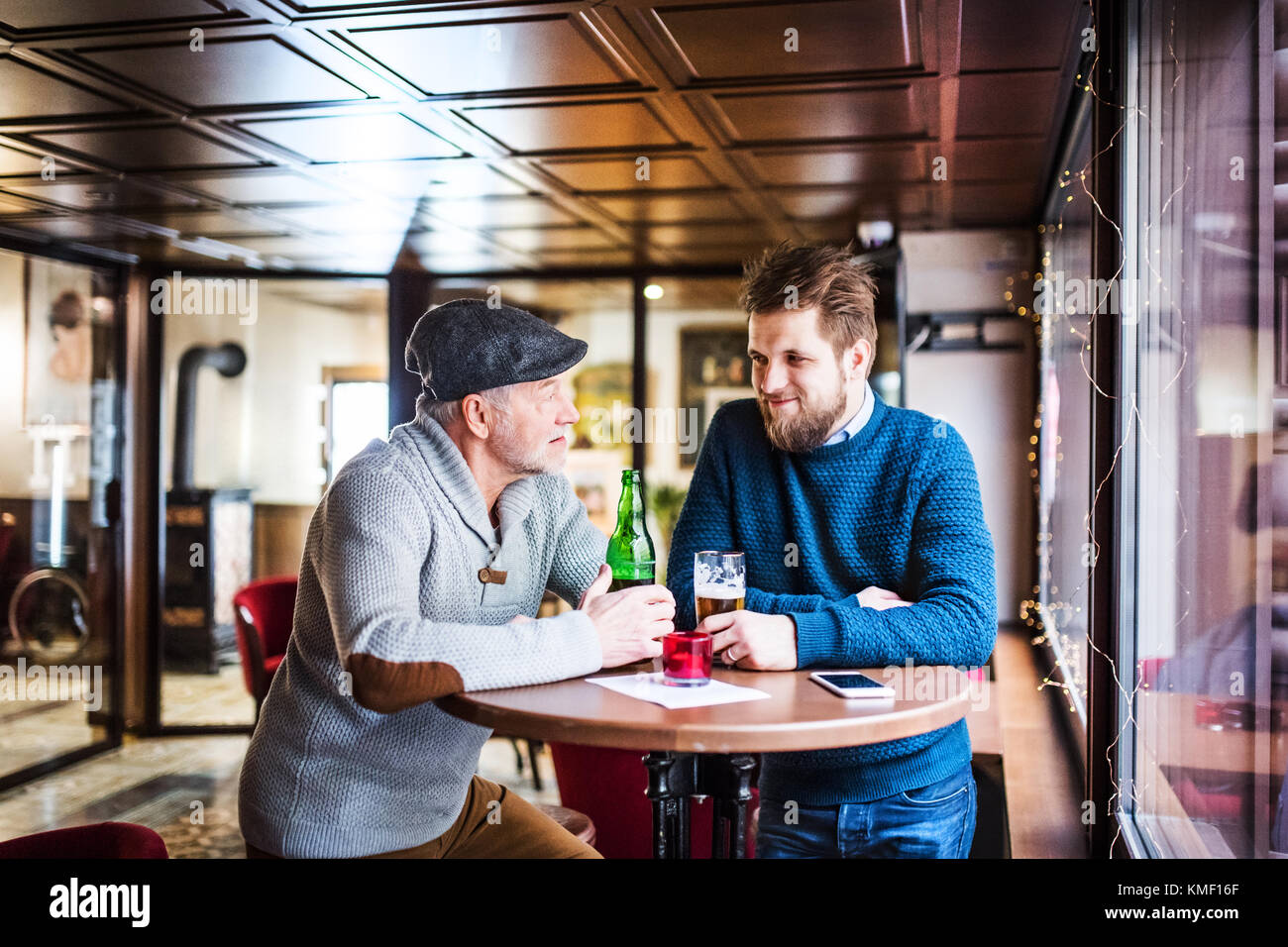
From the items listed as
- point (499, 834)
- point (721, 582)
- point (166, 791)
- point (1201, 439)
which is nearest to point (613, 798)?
Answer: point (499, 834)

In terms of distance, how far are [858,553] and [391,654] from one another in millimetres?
794

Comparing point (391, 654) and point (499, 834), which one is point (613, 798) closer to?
point (499, 834)

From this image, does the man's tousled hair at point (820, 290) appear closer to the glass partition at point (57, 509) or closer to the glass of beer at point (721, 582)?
the glass of beer at point (721, 582)

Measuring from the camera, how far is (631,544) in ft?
6.48

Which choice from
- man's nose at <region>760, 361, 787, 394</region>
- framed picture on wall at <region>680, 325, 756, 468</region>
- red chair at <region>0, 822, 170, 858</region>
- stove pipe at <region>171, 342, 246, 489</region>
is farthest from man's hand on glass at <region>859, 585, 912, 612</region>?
stove pipe at <region>171, 342, 246, 489</region>

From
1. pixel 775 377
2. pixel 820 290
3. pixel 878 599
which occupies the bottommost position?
pixel 878 599

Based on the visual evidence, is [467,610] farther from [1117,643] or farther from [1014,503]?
[1014,503]

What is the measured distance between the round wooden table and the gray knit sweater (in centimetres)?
8

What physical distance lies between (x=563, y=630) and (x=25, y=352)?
458 centimetres

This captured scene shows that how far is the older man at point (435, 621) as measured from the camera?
146 centimetres

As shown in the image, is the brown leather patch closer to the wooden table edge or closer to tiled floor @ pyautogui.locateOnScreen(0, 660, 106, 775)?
the wooden table edge

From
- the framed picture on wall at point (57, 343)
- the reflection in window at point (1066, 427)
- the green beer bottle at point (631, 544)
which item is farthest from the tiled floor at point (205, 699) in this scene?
the green beer bottle at point (631, 544)

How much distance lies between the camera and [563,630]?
1.52 metres
